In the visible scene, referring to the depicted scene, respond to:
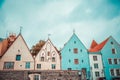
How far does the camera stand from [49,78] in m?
24.1

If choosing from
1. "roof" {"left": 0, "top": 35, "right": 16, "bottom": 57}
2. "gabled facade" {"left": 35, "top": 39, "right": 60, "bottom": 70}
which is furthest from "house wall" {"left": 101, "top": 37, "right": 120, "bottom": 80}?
"roof" {"left": 0, "top": 35, "right": 16, "bottom": 57}

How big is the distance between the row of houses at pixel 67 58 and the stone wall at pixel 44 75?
5.37 metres

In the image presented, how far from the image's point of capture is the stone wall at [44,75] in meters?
23.0

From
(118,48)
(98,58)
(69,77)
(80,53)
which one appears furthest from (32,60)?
(118,48)

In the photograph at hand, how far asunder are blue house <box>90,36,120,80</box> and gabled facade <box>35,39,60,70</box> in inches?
484

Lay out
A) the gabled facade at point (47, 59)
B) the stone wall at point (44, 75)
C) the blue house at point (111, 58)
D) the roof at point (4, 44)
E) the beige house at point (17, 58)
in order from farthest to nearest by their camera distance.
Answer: the blue house at point (111, 58)
the roof at point (4, 44)
the gabled facade at point (47, 59)
the beige house at point (17, 58)
the stone wall at point (44, 75)

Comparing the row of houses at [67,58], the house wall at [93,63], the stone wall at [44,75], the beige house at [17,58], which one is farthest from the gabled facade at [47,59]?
the house wall at [93,63]

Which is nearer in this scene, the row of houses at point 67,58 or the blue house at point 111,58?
the row of houses at point 67,58

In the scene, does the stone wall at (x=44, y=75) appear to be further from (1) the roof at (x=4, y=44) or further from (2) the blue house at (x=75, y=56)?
(1) the roof at (x=4, y=44)

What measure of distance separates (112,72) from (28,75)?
840 inches

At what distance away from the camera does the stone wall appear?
2295cm

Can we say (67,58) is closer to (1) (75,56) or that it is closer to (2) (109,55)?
(1) (75,56)

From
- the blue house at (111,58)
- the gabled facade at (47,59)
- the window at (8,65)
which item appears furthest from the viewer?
the blue house at (111,58)

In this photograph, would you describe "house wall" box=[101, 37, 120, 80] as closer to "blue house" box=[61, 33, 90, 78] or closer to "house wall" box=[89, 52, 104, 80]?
"house wall" box=[89, 52, 104, 80]
